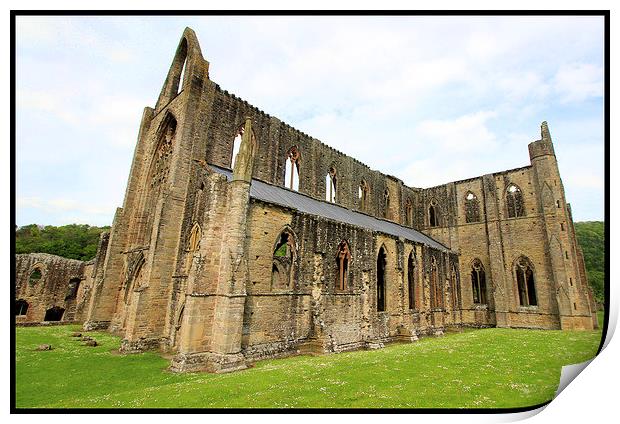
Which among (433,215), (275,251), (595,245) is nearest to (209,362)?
(275,251)

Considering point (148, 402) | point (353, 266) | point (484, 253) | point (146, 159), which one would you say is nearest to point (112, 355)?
point (148, 402)

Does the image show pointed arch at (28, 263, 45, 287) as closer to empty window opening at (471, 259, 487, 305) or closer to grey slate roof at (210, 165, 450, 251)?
grey slate roof at (210, 165, 450, 251)

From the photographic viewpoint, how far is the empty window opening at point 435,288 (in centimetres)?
2311

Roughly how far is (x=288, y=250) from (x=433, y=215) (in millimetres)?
22251

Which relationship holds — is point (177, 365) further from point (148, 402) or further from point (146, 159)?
point (146, 159)

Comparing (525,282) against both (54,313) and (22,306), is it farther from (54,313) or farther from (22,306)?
(22,306)

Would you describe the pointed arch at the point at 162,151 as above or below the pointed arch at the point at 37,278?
above

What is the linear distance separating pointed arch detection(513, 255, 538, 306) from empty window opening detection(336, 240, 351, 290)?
17.7 metres

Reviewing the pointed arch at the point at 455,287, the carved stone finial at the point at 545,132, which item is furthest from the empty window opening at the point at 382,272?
the carved stone finial at the point at 545,132

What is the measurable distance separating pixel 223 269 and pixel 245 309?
6.10ft

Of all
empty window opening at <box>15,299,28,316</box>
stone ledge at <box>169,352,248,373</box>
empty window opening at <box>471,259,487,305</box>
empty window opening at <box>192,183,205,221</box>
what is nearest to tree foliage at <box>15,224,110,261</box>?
empty window opening at <box>15,299,28,316</box>

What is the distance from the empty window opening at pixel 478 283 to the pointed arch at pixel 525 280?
253 centimetres

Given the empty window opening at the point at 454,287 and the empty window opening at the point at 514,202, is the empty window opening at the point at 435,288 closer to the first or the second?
the empty window opening at the point at 454,287

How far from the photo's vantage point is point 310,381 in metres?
8.27
